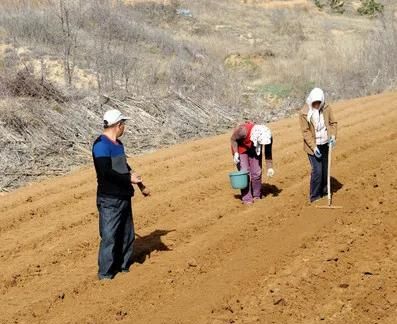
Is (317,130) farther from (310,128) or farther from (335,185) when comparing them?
(335,185)

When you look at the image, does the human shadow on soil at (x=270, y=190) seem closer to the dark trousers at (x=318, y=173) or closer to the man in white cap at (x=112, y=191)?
the dark trousers at (x=318, y=173)

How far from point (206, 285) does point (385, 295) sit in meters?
1.70

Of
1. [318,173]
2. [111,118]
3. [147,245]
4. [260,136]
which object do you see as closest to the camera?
[111,118]

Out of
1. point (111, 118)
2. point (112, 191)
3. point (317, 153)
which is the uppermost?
point (111, 118)

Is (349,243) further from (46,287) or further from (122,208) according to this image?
(46,287)

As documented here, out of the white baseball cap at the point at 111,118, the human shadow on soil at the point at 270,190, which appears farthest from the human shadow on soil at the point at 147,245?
the human shadow on soil at the point at 270,190

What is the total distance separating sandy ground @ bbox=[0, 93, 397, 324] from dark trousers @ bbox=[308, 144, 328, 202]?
25cm

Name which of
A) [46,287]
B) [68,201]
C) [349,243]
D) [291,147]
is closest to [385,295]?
[349,243]

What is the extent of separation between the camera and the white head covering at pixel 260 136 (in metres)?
9.05

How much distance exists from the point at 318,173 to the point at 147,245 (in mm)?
2788

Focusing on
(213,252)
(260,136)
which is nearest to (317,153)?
(260,136)

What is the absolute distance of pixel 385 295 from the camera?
599 cm

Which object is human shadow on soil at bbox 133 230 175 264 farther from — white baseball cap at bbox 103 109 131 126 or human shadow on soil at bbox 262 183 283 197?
human shadow on soil at bbox 262 183 283 197

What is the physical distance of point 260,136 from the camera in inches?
357
